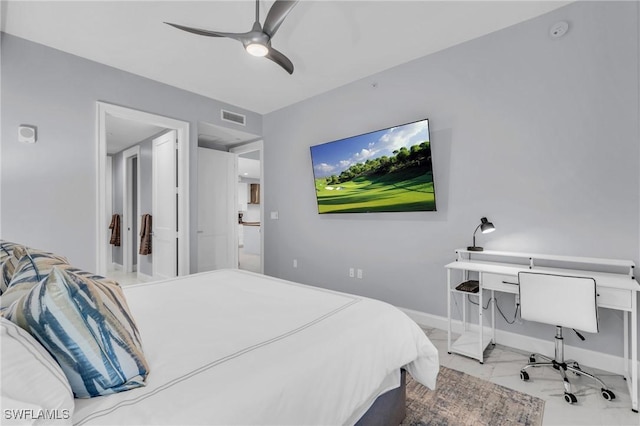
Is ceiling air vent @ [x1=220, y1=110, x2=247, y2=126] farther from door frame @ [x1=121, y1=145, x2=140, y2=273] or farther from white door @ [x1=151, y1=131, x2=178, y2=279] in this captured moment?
door frame @ [x1=121, y1=145, x2=140, y2=273]

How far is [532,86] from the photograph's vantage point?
251 cm

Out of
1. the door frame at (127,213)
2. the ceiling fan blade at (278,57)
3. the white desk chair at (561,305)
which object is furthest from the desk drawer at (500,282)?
the door frame at (127,213)

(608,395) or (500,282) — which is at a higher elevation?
(500,282)

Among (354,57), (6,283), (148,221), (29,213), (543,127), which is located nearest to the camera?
(6,283)

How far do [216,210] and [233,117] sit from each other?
5.31 ft

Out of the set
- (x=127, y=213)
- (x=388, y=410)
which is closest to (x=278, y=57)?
(x=388, y=410)

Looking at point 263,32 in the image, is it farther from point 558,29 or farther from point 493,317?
point 493,317

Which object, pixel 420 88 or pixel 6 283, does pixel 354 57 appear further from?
pixel 6 283

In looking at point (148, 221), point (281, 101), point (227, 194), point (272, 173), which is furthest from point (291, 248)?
point (148, 221)

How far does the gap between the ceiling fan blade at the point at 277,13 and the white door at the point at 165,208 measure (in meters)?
2.58

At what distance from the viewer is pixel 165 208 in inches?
167

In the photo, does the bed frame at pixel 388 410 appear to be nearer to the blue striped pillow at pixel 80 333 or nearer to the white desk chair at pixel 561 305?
the blue striped pillow at pixel 80 333

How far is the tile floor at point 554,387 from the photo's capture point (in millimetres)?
1718

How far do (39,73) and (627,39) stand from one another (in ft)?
16.5
